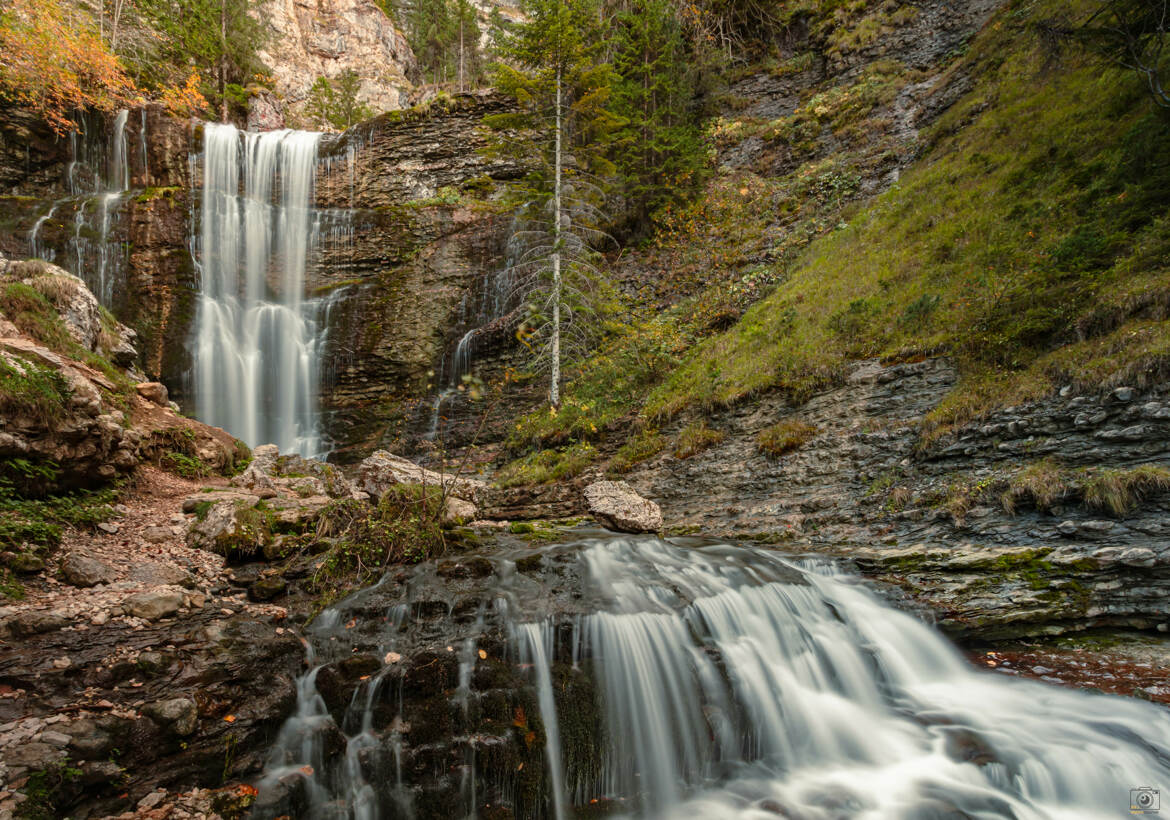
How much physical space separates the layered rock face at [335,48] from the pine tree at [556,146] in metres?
25.2

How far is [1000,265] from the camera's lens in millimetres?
8266

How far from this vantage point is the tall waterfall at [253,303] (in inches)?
549

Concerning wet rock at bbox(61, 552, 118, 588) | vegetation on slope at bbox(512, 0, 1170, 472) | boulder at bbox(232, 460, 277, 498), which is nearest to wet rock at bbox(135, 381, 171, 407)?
boulder at bbox(232, 460, 277, 498)

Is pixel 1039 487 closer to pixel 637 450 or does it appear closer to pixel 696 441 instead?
pixel 696 441

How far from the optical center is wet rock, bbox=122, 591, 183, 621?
395 centimetres

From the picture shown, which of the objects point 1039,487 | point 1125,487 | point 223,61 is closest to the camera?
point 1125,487

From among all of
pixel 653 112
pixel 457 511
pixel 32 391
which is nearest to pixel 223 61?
pixel 653 112

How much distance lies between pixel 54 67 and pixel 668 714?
928 inches

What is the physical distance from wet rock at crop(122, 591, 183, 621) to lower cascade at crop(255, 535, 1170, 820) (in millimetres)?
1189

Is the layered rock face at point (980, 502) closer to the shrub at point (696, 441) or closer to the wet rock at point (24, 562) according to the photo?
the shrub at point (696, 441)

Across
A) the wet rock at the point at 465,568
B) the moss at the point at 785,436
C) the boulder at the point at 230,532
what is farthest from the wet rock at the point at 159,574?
the moss at the point at 785,436

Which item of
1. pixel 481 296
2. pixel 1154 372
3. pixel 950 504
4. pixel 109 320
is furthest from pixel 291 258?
pixel 1154 372

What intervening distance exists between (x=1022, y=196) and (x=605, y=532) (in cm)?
990

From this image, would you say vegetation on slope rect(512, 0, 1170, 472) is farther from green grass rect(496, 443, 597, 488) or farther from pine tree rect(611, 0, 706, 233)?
pine tree rect(611, 0, 706, 233)
